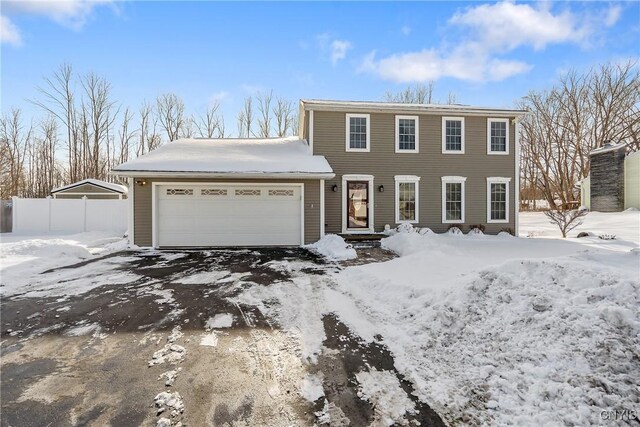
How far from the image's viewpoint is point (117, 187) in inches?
657

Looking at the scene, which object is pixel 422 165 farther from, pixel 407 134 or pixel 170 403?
pixel 170 403

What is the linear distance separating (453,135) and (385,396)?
11.9 metres

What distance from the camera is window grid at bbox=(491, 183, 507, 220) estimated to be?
12.3 m

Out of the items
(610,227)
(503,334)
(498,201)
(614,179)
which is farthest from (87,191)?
(614,179)

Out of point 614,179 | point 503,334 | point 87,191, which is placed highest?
point 614,179

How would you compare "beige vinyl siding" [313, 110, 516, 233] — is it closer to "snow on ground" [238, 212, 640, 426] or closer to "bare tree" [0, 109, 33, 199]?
"snow on ground" [238, 212, 640, 426]

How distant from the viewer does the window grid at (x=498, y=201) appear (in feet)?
40.3

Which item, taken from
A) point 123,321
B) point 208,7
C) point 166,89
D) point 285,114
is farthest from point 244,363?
point 166,89

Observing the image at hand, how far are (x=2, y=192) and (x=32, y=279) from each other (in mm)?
23795

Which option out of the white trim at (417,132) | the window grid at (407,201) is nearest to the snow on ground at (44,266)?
the window grid at (407,201)

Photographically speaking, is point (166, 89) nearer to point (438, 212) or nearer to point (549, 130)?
point (438, 212)

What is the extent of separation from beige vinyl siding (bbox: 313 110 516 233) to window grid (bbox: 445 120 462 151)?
27 cm

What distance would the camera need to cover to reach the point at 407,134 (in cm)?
1203

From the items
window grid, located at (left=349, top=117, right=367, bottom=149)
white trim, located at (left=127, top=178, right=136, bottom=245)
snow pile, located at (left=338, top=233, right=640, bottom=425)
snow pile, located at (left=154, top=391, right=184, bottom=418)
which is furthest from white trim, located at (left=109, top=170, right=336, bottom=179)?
snow pile, located at (left=154, top=391, right=184, bottom=418)
